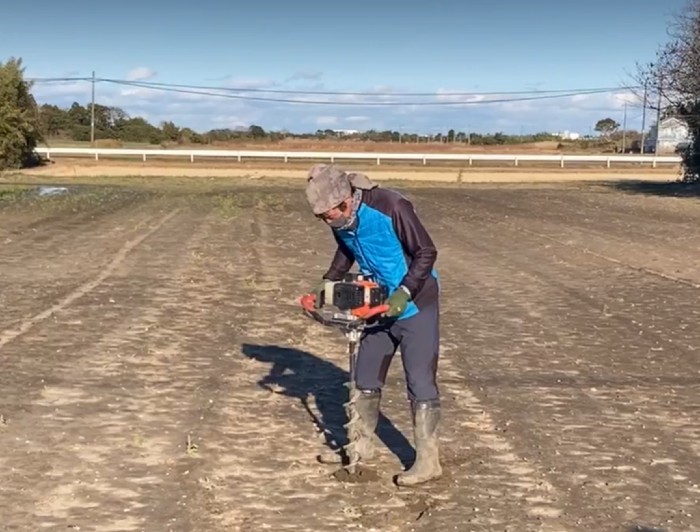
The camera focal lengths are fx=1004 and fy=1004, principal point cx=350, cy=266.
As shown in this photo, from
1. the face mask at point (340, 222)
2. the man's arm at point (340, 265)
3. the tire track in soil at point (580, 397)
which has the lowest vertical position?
the tire track in soil at point (580, 397)

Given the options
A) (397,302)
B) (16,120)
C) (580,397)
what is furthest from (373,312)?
(16,120)

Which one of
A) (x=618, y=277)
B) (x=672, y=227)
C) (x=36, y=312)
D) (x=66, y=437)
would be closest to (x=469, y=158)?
(x=672, y=227)

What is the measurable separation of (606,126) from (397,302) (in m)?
121

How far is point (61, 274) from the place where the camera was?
45.5 feet

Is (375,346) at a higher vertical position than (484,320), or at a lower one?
higher

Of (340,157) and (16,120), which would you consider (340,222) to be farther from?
(340,157)

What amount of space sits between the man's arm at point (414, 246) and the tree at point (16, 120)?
157 ft

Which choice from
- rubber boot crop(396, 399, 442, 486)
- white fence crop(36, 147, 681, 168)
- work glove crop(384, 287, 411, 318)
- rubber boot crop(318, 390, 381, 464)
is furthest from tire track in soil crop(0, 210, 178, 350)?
white fence crop(36, 147, 681, 168)

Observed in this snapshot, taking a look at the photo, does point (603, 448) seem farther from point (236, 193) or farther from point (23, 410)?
point (236, 193)

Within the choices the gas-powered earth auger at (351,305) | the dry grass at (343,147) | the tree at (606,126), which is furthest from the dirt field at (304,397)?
the tree at (606,126)

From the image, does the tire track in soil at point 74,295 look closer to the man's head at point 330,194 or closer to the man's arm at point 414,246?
the man's head at point 330,194

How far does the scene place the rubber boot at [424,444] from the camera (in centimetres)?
539

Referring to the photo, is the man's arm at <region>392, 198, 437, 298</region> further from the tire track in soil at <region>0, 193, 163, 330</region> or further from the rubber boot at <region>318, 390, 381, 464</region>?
the tire track in soil at <region>0, 193, 163, 330</region>

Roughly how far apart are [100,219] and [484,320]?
582 inches
